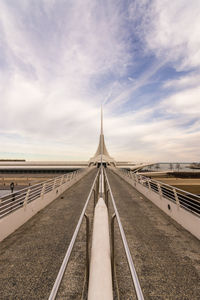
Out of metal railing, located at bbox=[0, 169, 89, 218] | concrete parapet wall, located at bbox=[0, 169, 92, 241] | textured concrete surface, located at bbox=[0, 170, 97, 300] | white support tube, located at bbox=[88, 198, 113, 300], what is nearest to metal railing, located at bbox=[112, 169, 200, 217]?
white support tube, located at bbox=[88, 198, 113, 300]

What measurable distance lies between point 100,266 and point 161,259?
9.59 feet

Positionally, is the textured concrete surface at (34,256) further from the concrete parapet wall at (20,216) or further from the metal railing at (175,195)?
the metal railing at (175,195)

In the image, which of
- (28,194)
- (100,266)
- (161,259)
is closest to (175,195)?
(161,259)

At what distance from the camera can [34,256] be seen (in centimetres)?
361

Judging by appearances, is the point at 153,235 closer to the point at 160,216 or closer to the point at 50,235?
the point at 160,216

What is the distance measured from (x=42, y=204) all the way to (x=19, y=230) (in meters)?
2.30

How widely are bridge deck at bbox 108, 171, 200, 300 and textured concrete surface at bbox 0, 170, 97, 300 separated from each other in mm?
1223

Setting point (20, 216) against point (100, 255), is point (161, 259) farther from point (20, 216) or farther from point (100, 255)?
point (20, 216)

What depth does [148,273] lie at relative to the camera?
2.99 meters

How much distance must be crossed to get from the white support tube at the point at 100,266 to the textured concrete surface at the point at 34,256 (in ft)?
5.33

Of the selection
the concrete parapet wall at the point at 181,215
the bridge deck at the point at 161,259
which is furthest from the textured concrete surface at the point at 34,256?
the concrete parapet wall at the point at 181,215

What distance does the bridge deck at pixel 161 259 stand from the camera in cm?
264

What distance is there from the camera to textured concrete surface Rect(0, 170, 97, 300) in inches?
106

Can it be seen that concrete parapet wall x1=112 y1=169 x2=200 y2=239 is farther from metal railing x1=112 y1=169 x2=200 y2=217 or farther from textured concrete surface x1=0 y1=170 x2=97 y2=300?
textured concrete surface x1=0 y1=170 x2=97 y2=300
